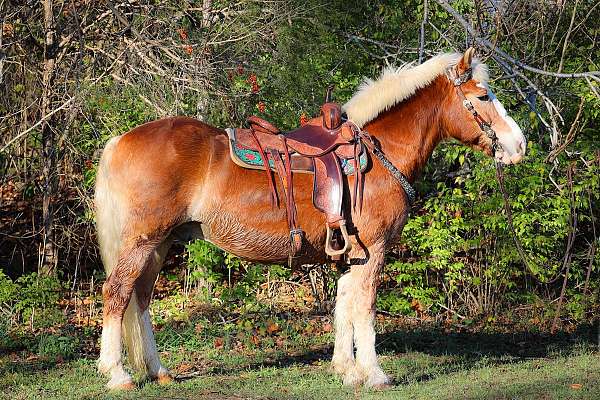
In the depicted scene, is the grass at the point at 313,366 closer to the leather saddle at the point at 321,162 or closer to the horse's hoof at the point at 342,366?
the horse's hoof at the point at 342,366

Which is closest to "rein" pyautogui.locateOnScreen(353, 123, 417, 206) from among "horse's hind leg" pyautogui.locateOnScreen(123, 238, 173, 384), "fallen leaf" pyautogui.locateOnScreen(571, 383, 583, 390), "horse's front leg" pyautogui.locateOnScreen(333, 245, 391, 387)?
"horse's front leg" pyautogui.locateOnScreen(333, 245, 391, 387)

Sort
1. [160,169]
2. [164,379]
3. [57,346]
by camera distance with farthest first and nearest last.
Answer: [57,346] < [164,379] < [160,169]

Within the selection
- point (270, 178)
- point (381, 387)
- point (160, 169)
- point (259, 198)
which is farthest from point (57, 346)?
point (381, 387)

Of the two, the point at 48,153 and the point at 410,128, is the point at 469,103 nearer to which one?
the point at 410,128

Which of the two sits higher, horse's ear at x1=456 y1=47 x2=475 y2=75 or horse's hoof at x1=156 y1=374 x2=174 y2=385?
horse's ear at x1=456 y1=47 x2=475 y2=75

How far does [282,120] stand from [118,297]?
159 inches

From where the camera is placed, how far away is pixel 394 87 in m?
6.19

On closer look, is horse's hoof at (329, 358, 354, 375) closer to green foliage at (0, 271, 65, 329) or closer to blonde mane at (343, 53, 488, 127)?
blonde mane at (343, 53, 488, 127)

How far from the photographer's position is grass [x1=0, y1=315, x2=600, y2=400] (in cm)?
584

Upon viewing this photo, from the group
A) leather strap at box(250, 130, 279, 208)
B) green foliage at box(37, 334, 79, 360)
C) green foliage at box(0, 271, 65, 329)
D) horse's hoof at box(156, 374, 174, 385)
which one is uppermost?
leather strap at box(250, 130, 279, 208)

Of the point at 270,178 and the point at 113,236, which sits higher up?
the point at 270,178

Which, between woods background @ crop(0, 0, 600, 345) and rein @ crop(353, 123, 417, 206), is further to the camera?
woods background @ crop(0, 0, 600, 345)

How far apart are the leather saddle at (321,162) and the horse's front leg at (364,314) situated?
0.22m

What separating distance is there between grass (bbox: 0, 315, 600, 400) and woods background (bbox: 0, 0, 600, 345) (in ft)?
2.32
